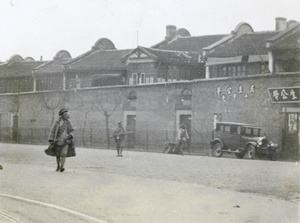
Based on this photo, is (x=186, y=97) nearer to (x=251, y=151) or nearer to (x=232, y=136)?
(x=232, y=136)

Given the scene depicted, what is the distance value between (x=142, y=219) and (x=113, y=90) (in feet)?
58.0

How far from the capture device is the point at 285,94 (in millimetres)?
17891

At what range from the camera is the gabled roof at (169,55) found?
26859mm

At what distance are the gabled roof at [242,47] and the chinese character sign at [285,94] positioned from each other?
4.24 metres

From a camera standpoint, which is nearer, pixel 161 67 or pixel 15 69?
pixel 15 69

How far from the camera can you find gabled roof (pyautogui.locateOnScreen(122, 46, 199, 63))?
26.9 m

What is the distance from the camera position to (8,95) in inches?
894

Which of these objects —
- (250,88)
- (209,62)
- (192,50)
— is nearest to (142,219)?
(250,88)

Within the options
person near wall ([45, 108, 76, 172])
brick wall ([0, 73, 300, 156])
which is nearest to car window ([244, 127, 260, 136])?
brick wall ([0, 73, 300, 156])

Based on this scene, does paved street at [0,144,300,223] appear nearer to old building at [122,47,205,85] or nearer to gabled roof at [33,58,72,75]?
gabled roof at [33,58,72,75]

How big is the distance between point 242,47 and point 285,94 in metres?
8.57

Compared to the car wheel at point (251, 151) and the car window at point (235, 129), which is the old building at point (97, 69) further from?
the car wheel at point (251, 151)

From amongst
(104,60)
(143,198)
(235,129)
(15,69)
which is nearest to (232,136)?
(235,129)

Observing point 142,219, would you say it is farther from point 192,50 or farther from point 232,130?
point 192,50
